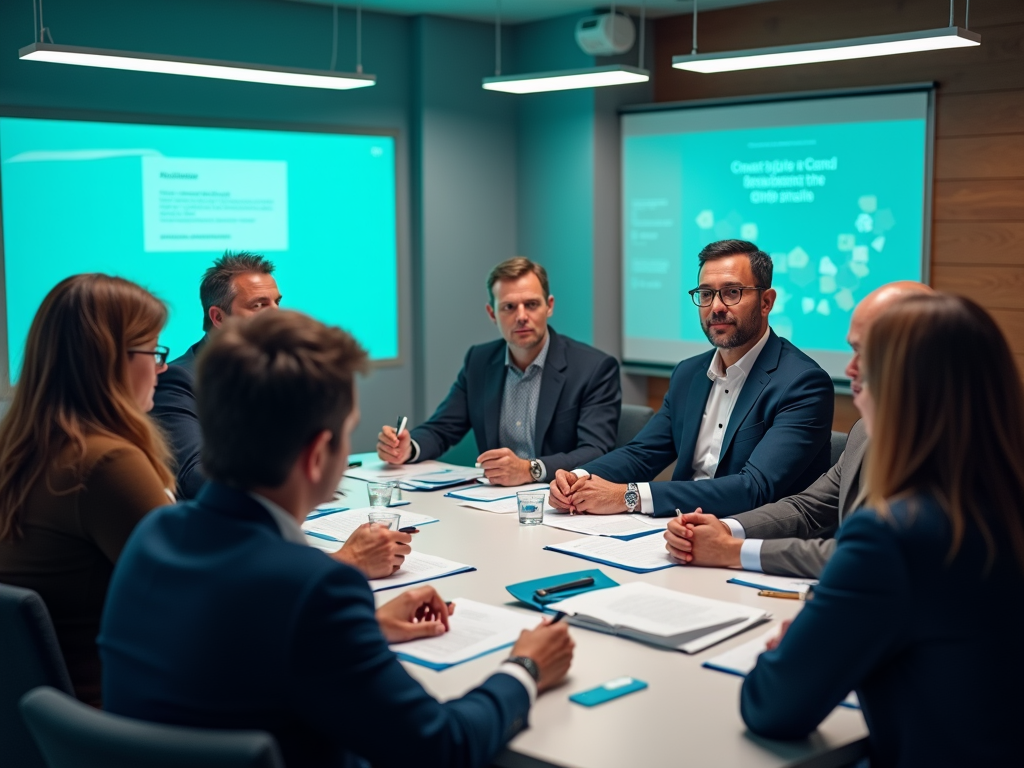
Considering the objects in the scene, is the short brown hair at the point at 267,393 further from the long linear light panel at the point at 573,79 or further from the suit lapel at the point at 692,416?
the long linear light panel at the point at 573,79

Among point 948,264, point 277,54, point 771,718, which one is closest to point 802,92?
point 948,264

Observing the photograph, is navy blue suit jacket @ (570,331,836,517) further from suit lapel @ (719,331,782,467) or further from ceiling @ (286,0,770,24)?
ceiling @ (286,0,770,24)

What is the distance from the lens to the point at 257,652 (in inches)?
55.8

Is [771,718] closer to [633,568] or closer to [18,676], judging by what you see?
[633,568]

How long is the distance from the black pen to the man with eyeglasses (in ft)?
2.40

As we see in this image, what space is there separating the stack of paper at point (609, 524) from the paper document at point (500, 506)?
11 cm

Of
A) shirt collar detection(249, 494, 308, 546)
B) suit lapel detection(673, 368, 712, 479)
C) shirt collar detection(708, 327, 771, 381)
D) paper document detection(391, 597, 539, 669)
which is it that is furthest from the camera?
suit lapel detection(673, 368, 712, 479)

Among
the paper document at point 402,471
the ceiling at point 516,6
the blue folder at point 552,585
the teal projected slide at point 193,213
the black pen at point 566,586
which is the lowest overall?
the paper document at point 402,471

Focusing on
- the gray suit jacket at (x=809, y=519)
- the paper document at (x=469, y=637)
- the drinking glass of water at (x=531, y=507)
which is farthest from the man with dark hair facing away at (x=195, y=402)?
the gray suit jacket at (x=809, y=519)

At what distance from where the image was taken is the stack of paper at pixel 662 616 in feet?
6.88

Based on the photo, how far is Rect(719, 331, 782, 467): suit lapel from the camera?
3418 millimetres

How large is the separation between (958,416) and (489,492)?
2074 mm

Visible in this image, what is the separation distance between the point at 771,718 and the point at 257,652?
78 centimetres

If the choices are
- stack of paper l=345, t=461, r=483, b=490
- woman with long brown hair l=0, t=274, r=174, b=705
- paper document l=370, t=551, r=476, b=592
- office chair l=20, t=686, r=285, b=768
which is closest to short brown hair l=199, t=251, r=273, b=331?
stack of paper l=345, t=461, r=483, b=490
